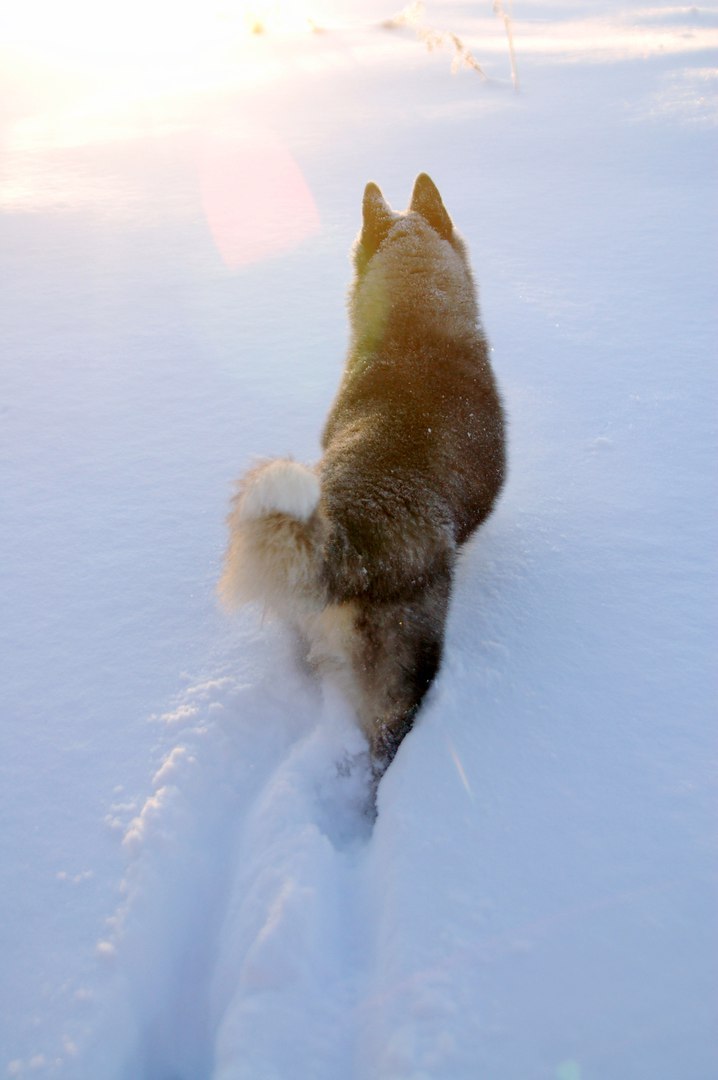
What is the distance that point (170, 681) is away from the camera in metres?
2.26

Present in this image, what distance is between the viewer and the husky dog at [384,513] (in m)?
1.80

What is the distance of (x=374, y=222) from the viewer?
331cm

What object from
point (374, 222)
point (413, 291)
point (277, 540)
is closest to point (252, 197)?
point (374, 222)

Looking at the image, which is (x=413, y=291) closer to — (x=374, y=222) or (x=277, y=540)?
(x=374, y=222)

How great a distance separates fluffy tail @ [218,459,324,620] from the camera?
1.70 metres

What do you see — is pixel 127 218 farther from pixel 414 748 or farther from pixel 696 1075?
pixel 696 1075

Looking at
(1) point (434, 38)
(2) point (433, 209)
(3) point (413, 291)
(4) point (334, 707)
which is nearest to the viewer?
(4) point (334, 707)

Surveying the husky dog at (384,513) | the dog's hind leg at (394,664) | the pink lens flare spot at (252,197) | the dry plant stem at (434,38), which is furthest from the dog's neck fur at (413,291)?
the dry plant stem at (434,38)

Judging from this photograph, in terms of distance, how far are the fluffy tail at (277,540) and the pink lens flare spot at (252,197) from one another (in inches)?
149

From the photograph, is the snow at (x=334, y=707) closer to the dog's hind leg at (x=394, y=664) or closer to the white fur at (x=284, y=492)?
the dog's hind leg at (x=394, y=664)

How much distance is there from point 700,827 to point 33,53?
568 inches

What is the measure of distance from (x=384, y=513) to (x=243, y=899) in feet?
3.31

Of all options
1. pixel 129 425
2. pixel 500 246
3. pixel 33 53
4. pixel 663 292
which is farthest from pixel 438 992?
pixel 33 53

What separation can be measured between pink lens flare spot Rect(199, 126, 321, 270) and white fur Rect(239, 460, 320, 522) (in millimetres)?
3808
